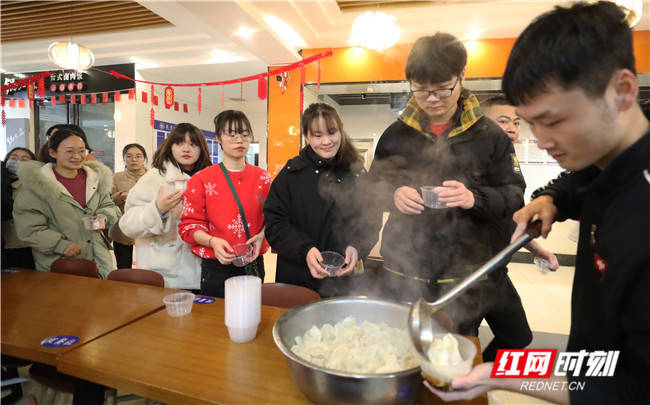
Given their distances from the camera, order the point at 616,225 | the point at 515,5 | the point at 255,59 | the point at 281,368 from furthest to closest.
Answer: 1. the point at 255,59
2. the point at 515,5
3. the point at 281,368
4. the point at 616,225

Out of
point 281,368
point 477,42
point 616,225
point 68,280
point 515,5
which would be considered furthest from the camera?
point 477,42

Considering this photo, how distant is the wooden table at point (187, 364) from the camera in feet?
3.37

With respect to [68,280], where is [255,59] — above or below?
above

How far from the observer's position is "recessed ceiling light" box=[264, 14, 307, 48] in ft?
16.8

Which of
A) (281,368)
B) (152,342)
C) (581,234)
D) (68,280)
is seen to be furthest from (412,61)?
(68,280)

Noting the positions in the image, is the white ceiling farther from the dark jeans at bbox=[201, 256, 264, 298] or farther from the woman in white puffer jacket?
the dark jeans at bbox=[201, 256, 264, 298]

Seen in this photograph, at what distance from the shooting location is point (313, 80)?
6.27m

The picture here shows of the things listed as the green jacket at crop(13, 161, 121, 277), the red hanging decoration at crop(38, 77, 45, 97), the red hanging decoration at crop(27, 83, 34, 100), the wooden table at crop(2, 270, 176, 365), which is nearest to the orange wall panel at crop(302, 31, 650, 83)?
the green jacket at crop(13, 161, 121, 277)

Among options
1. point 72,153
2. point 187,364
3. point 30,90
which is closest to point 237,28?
point 72,153

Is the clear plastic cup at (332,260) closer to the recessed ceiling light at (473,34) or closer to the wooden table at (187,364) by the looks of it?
the wooden table at (187,364)

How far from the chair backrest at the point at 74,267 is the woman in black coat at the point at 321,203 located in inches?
60.5

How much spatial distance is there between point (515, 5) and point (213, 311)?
5.39 meters

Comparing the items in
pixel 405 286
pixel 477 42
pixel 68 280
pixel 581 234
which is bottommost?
pixel 68 280

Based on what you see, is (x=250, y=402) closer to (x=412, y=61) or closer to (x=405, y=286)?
(x=405, y=286)
